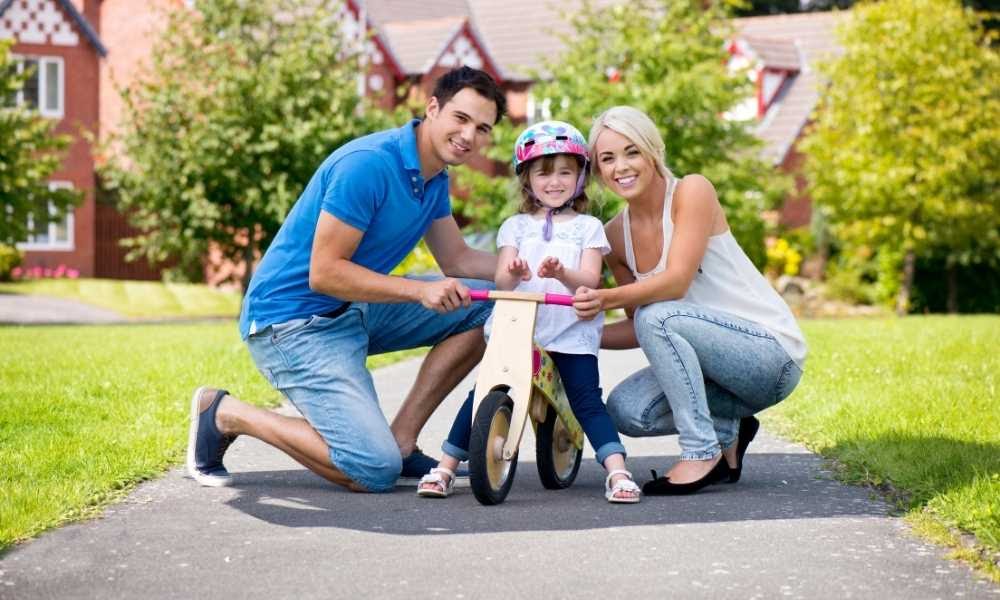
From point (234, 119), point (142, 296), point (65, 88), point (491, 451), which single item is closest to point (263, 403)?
point (491, 451)

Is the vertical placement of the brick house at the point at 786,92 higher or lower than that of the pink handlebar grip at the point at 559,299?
higher

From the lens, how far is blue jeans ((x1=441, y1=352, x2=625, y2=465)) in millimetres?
5789

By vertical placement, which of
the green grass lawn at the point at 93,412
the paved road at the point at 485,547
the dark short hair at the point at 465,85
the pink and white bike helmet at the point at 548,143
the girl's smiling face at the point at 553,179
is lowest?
the green grass lawn at the point at 93,412

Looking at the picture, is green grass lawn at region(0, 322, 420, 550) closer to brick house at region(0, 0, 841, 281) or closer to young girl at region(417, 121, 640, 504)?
young girl at region(417, 121, 640, 504)

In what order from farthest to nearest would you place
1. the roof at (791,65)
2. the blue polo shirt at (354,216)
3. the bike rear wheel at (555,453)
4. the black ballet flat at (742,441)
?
the roof at (791,65), the black ballet flat at (742,441), the bike rear wheel at (555,453), the blue polo shirt at (354,216)

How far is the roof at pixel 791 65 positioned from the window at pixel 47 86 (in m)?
17.4

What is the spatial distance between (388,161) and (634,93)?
19.6 metres

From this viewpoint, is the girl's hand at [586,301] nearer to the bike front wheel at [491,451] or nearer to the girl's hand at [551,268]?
the girl's hand at [551,268]

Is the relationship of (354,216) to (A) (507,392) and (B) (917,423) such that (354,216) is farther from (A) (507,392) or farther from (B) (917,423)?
(B) (917,423)

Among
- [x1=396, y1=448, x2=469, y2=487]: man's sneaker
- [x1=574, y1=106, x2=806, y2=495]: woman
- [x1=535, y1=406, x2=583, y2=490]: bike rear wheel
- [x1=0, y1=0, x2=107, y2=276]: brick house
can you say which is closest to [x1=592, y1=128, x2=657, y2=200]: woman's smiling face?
[x1=574, y1=106, x2=806, y2=495]: woman

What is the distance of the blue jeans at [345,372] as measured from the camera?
5781 mm

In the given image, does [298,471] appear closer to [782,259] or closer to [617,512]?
[617,512]

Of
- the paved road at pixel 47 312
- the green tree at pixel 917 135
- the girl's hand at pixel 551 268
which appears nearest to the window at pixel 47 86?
the paved road at pixel 47 312

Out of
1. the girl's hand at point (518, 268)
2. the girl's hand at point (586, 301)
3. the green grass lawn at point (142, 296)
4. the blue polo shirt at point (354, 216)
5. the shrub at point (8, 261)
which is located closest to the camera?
the girl's hand at point (586, 301)
